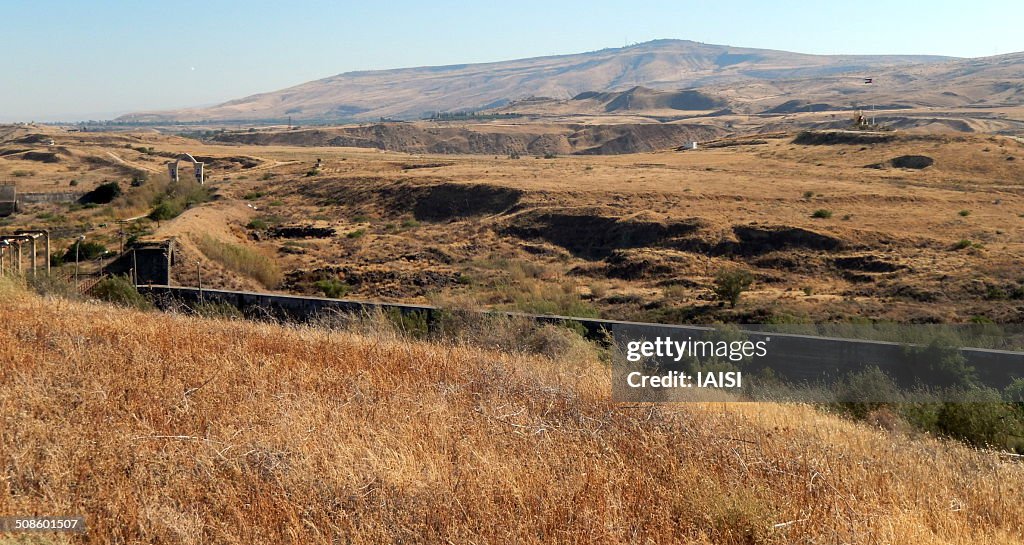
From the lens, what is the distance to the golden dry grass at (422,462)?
4.20m

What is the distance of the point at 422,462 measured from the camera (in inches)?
192

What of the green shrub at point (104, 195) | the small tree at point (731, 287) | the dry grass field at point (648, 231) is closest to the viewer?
the small tree at point (731, 287)

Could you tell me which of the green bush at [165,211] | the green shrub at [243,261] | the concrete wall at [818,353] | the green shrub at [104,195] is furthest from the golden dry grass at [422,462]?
the green shrub at [104,195]

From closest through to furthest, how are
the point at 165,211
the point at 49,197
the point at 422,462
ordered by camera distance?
the point at 422,462, the point at 165,211, the point at 49,197

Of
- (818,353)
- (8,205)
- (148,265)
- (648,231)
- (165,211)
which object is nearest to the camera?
(818,353)

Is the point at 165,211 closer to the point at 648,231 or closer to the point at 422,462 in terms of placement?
the point at 648,231

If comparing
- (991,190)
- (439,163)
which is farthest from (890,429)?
(439,163)

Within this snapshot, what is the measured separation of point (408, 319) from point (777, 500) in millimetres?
10961

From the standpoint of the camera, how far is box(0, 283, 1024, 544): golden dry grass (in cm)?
→ 420

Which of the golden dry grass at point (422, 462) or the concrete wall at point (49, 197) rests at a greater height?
the concrete wall at point (49, 197)

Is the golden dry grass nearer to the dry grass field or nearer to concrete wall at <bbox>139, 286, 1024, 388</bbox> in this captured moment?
concrete wall at <bbox>139, 286, 1024, 388</bbox>

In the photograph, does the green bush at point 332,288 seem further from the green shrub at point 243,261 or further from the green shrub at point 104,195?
the green shrub at point 104,195

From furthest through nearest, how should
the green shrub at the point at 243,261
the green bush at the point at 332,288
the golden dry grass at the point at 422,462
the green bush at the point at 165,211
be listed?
the green bush at the point at 165,211, the green shrub at the point at 243,261, the green bush at the point at 332,288, the golden dry grass at the point at 422,462

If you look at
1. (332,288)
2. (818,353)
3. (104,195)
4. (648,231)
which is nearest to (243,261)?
(332,288)
